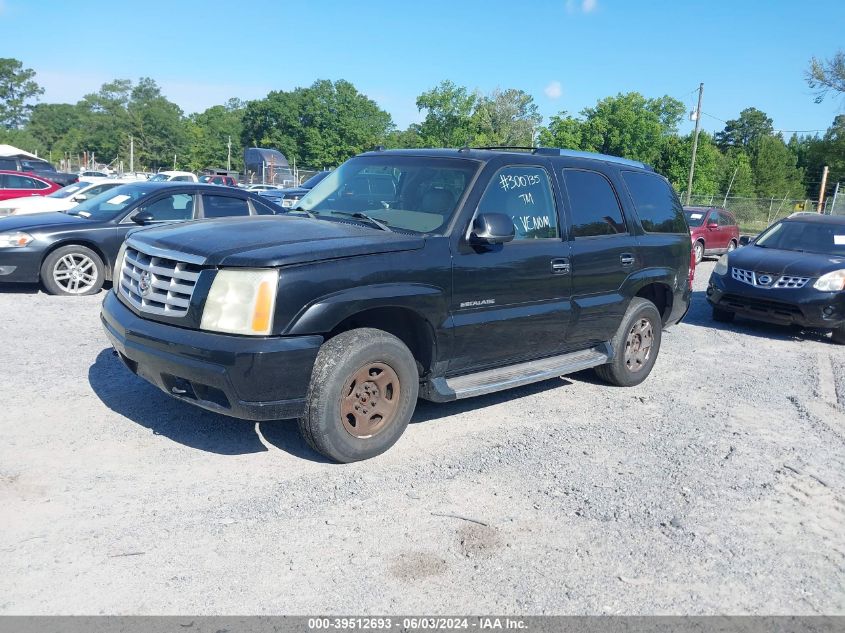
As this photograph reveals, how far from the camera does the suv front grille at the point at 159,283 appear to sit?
4078 mm

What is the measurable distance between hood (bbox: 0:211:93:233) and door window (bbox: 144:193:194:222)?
82cm

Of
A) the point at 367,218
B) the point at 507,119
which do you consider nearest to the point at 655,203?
the point at 367,218

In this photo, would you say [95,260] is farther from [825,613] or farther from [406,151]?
[825,613]

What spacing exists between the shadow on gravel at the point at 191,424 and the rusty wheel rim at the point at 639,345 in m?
3.17

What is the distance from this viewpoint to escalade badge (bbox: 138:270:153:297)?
432 cm

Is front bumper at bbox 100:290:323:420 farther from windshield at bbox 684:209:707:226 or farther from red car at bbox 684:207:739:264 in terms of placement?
windshield at bbox 684:209:707:226

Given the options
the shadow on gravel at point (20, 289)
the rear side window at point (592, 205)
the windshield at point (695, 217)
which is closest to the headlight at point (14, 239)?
the shadow on gravel at point (20, 289)

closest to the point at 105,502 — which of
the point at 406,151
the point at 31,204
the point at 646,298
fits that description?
the point at 406,151

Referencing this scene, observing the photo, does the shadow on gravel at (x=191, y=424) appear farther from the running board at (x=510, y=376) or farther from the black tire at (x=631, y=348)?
the black tire at (x=631, y=348)

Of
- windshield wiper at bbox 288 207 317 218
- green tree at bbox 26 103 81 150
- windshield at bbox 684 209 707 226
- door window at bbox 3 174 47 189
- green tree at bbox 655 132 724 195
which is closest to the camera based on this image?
windshield wiper at bbox 288 207 317 218

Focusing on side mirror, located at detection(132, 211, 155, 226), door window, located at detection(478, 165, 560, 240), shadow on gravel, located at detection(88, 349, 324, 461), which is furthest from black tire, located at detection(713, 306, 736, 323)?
side mirror, located at detection(132, 211, 155, 226)

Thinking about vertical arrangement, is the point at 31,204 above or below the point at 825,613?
above

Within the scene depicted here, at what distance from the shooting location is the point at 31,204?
43.0ft

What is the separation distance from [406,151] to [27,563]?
12.5 feet
